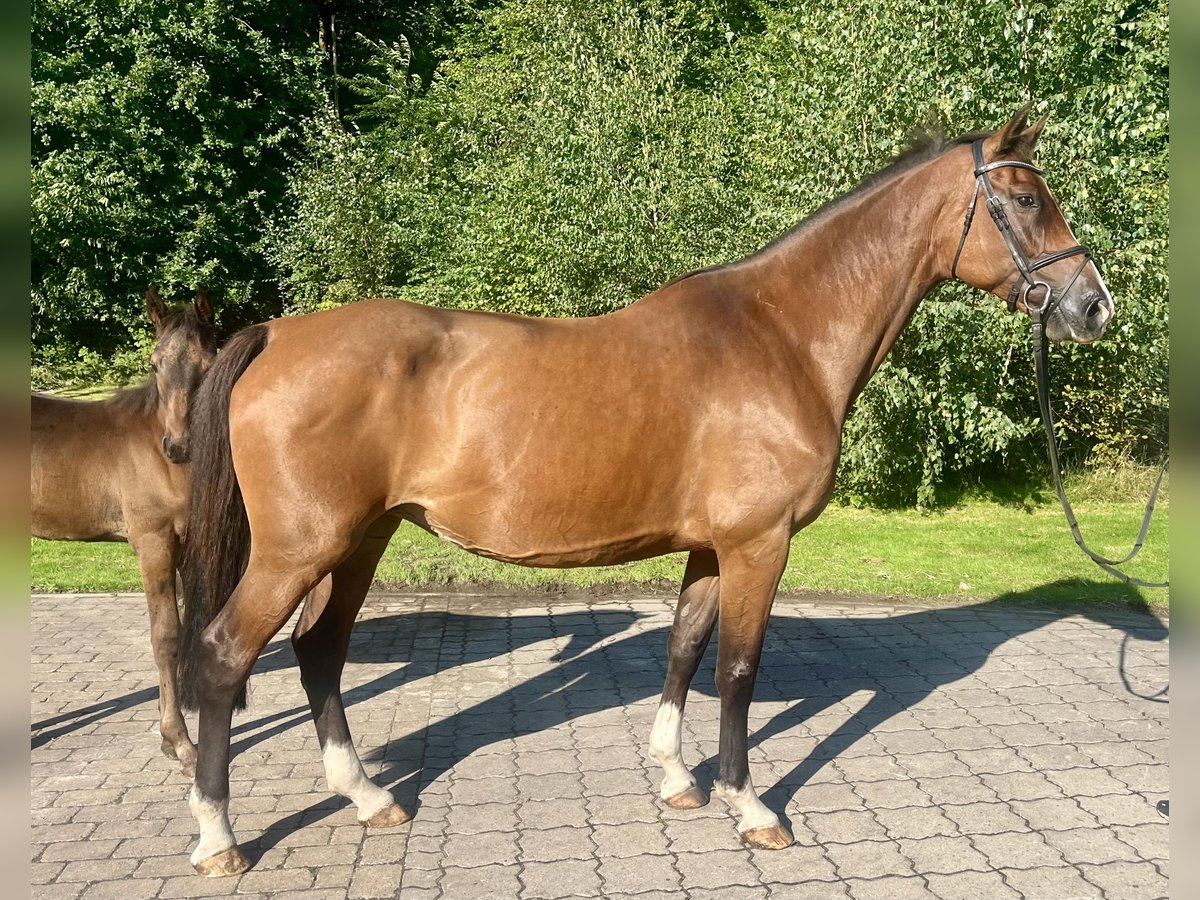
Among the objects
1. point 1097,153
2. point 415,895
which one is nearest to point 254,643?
point 415,895

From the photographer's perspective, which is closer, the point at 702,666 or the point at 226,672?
the point at 226,672

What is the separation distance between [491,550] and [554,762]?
1428mm

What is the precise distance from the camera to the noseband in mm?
3717

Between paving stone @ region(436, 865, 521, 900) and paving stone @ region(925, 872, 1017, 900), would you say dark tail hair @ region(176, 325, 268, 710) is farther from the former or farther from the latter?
paving stone @ region(925, 872, 1017, 900)

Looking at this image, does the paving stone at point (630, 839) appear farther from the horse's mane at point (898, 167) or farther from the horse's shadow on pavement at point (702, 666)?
the horse's mane at point (898, 167)

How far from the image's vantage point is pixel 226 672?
3510 millimetres

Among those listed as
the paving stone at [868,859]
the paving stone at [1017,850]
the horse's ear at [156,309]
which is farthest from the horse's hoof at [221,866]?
the paving stone at [1017,850]

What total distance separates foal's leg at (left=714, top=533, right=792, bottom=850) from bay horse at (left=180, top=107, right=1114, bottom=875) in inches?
0.4

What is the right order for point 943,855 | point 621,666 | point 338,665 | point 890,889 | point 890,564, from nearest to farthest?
point 890,889
point 943,855
point 338,665
point 621,666
point 890,564

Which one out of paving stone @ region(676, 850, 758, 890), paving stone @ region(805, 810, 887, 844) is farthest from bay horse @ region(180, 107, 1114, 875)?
paving stone @ region(805, 810, 887, 844)

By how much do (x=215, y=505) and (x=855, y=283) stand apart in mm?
2913

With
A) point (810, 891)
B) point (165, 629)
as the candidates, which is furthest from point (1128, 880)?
point (165, 629)

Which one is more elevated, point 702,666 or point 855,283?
point 855,283

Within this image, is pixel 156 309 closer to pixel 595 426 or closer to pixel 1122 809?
pixel 595 426
